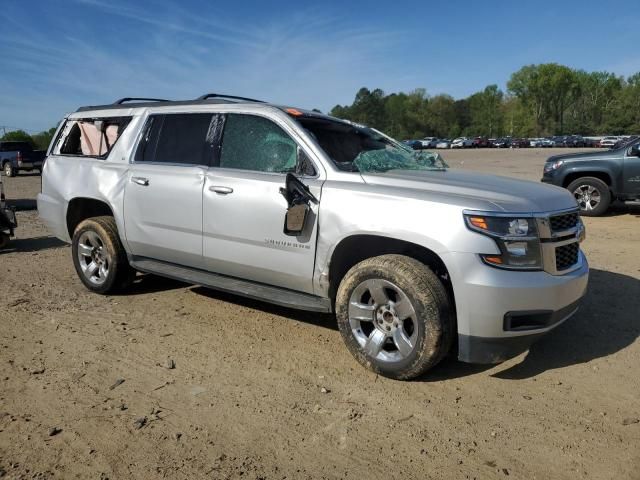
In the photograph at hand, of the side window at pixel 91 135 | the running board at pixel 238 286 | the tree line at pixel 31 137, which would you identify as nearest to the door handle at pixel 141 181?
the side window at pixel 91 135

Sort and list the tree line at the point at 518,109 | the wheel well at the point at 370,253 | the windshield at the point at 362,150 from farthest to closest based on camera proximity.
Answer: the tree line at the point at 518,109, the windshield at the point at 362,150, the wheel well at the point at 370,253

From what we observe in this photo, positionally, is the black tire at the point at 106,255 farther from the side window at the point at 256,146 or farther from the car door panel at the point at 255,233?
the side window at the point at 256,146

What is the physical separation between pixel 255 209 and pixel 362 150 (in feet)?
3.64

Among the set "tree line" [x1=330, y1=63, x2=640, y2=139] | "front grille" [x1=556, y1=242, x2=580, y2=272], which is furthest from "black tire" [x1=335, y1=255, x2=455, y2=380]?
"tree line" [x1=330, y1=63, x2=640, y2=139]

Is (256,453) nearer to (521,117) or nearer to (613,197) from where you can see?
(613,197)

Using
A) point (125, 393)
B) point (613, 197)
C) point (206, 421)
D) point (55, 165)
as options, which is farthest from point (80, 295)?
point (613, 197)

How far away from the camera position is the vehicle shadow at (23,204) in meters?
12.7

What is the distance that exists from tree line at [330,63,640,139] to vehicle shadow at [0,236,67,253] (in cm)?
10792

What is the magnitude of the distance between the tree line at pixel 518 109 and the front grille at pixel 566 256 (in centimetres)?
11213

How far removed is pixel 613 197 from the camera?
10.8m

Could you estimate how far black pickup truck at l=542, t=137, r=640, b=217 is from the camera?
410 inches

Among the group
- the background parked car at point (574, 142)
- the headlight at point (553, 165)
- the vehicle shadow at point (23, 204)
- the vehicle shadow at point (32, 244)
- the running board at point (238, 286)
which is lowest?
the vehicle shadow at point (32, 244)

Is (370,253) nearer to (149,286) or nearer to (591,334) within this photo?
(591,334)

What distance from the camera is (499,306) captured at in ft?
10.7
